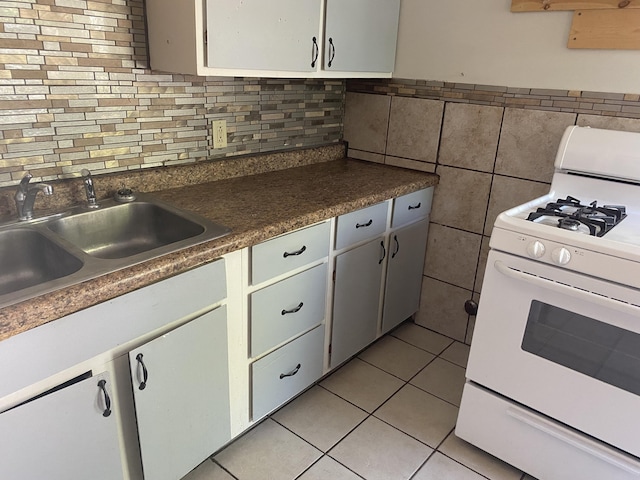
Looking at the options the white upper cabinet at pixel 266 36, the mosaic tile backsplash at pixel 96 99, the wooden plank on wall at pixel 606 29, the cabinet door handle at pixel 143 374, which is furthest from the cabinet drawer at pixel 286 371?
the wooden plank on wall at pixel 606 29

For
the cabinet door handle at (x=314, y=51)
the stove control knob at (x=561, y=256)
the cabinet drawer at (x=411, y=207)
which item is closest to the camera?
the stove control knob at (x=561, y=256)

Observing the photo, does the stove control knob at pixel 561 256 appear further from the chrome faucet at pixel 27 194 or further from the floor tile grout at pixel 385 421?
the chrome faucet at pixel 27 194

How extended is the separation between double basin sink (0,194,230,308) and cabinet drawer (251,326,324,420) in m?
0.55

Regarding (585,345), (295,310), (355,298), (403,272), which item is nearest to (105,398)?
(295,310)

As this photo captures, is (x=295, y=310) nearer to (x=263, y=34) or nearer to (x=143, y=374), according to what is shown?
(x=143, y=374)

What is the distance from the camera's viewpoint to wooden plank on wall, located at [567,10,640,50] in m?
1.72

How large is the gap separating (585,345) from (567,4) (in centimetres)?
128

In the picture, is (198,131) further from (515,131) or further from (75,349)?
(515,131)

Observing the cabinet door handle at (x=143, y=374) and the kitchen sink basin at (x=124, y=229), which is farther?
the kitchen sink basin at (x=124, y=229)

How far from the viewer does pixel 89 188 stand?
5.10 ft

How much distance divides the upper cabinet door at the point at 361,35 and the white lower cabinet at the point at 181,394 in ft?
3.88

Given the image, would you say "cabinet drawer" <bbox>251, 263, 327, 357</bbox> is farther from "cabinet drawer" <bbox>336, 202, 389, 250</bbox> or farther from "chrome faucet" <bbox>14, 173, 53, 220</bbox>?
"chrome faucet" <bbox>14, 173, 53, 220</bbox>

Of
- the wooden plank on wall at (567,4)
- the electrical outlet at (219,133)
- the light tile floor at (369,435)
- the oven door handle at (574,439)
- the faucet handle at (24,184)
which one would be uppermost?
the wooden plank on wall at (567,4)

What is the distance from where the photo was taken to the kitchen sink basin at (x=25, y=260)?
1.37 metres
